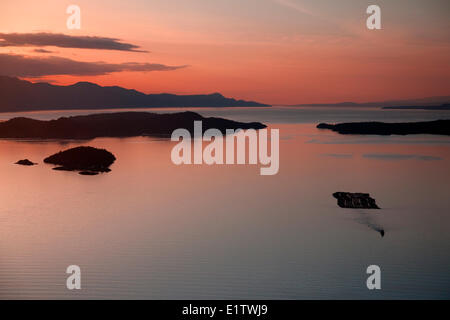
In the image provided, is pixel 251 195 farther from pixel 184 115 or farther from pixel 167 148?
pixel 184 115

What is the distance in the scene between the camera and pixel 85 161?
17.8 meters

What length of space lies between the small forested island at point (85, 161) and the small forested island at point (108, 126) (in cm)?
1203

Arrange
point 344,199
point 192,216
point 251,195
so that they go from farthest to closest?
point 251,195, point 344,199, point 192,216

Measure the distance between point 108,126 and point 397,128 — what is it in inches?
905

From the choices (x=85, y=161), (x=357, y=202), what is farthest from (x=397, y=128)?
(x=85, y=161)

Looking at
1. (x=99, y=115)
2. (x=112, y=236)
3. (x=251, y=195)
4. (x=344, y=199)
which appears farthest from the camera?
(x=99, y=115)

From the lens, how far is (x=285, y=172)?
18219mm

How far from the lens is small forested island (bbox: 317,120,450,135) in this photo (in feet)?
95.9

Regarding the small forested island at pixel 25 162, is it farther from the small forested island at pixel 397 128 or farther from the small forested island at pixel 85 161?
the small forested island at pixel 397 128

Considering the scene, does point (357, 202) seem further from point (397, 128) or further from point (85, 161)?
point (397, 128)

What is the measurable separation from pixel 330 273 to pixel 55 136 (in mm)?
26562

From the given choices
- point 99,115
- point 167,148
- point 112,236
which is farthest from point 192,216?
point 99,115

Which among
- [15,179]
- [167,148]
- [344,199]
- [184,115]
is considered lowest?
[344,199]

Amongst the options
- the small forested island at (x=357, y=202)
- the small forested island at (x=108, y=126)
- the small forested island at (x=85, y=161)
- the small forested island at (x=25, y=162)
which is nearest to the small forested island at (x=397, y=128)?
the small forested island at (x=108, y=126)
